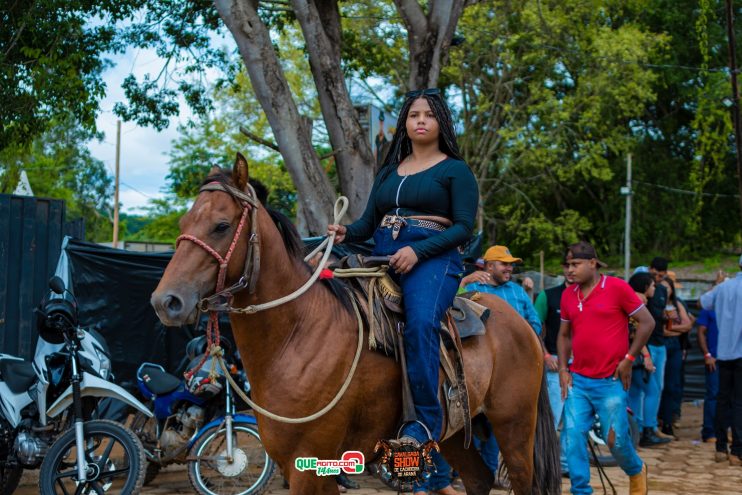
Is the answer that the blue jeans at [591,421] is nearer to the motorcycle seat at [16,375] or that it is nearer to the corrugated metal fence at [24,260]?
the motorcycle seat at [16,375]

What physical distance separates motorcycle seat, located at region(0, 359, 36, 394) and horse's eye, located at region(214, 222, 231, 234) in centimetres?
392

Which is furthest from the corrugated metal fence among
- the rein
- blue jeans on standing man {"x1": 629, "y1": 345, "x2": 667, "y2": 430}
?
blue jeans on standing man {"x1": 629, "y1": 345, "x2": 667, "y2": 430}

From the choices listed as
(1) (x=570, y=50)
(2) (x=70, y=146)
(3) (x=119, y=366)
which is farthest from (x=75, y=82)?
(2) (x=70, y=146)

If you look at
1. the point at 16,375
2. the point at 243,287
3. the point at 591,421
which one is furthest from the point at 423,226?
the point at 16,375

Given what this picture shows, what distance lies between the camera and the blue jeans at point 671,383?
11.8 metres

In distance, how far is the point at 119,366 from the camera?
849cm

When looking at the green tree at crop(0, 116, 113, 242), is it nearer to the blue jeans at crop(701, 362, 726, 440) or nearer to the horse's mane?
the blue jeans at crop(701, 362, 726, 440)

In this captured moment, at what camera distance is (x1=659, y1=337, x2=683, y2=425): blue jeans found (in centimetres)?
1176

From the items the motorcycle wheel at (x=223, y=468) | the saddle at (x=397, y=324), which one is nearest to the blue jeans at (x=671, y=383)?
the motorcycle wheel at (x=223, y=468)

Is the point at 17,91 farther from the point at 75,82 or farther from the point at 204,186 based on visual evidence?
the point at 204,186

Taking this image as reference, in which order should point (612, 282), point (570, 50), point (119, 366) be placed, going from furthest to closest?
point (570, 50), point (119, 366), point (612, 282)

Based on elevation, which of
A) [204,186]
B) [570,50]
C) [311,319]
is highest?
[570,50]

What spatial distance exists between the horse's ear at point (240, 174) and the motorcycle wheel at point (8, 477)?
4.15 m

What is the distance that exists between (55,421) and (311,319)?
11.8 feet
